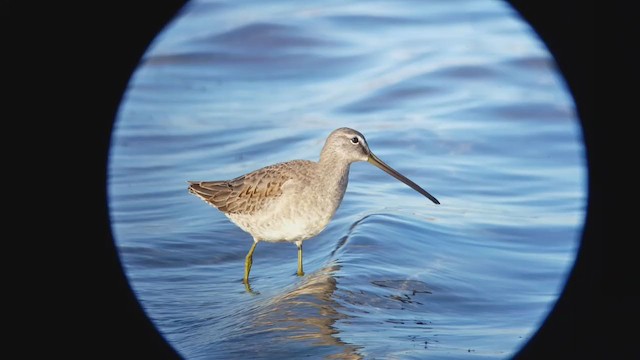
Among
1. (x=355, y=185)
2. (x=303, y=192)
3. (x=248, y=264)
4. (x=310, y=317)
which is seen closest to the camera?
(x=310, y=317)

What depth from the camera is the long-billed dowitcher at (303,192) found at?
5.97 metres

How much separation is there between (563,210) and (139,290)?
3768mm

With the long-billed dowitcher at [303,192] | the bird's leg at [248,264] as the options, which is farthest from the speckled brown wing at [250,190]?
the bird's leg at [248,264]

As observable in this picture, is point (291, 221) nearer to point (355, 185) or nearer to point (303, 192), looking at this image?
point (303, 192)

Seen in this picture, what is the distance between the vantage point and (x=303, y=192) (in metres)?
5.99

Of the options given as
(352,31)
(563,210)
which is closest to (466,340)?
(563,210)

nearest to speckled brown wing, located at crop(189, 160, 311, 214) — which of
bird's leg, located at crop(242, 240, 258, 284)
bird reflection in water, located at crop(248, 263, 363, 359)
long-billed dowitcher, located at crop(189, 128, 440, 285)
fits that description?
long-billed dowitcher, located at crop(189, 128, 440, 285)

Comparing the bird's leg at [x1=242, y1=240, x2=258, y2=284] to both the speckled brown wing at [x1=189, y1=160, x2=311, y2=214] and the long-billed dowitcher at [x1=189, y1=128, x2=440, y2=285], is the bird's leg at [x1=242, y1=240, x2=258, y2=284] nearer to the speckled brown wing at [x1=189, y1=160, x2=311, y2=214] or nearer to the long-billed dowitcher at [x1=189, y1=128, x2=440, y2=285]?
the long-billed dowitcher at [x1=189, y1=128, x2=440, y2=285]

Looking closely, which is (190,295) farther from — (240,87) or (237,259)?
(240,87)

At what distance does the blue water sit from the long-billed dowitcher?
0.38 metres

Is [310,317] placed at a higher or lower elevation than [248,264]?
higher

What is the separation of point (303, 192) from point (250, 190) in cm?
50

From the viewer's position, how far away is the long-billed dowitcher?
5.97 m

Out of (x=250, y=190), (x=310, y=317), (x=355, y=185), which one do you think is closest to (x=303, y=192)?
(x=250, y=190)
